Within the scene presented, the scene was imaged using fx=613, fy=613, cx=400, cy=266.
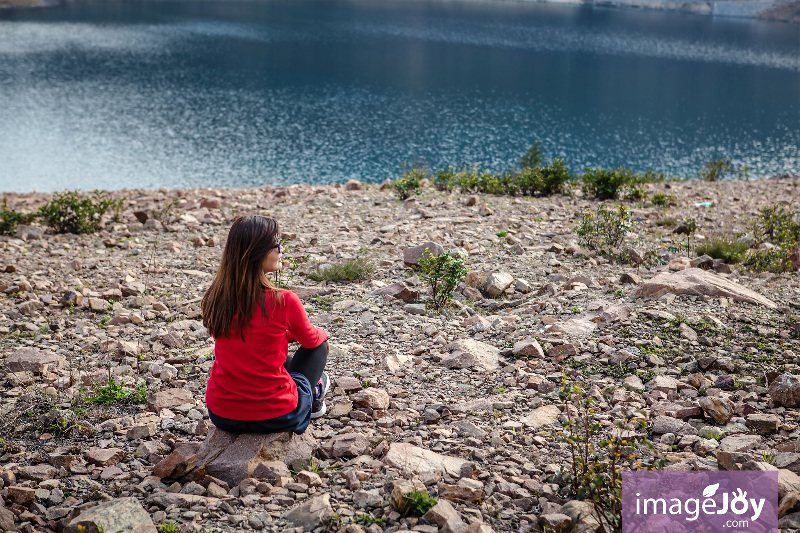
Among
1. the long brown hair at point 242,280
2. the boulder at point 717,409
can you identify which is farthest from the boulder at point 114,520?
the boulder at point 717,409

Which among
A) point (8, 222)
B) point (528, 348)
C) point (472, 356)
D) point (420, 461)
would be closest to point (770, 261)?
point (528, 348)

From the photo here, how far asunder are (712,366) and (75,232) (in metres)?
10.3

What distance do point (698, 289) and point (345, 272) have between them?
4.34 metres

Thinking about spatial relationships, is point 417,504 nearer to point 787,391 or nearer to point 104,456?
point 104,456

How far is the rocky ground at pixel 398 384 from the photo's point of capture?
383cm

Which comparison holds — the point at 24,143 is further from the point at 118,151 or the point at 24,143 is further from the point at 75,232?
the point at 75,232

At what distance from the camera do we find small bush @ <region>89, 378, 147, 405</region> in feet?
16.8

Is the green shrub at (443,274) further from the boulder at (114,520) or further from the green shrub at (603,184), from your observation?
the green shrub at (603,184)

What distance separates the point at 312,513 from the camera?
3609 mm

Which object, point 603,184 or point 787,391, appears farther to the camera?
point 603,184

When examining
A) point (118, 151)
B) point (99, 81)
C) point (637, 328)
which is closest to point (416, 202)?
point (637, 328)

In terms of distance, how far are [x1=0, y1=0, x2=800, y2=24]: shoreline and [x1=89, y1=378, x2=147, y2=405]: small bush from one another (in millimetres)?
120559

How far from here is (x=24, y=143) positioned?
82.0 feet

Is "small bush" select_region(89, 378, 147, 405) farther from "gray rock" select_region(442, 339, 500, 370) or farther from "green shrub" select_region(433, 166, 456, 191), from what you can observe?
"green shrub" select_region(433, 166, 456, 191)
